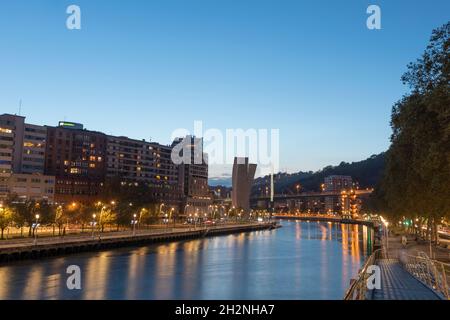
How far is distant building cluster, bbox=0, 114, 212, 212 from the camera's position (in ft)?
392

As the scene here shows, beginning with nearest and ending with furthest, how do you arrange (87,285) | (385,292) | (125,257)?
1. (385,292)
2. (87,285)
3. (125,257)

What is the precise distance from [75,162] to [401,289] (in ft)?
443

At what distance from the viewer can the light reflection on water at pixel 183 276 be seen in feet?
125

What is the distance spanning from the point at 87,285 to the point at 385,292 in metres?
28.2

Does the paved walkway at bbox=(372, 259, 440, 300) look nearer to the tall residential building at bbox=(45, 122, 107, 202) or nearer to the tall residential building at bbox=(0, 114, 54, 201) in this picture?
the tall residential building at bbox=(0, 114, 54, 201)

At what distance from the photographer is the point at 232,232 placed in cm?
13812

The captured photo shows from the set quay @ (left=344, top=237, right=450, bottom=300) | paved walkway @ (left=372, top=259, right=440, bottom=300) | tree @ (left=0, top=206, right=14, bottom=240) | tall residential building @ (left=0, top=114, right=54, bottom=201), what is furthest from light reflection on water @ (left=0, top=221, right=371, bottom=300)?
tall residential building @ (left=0, top=114, right=54, bottom=201)

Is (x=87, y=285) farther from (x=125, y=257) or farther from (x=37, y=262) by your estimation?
(x=125, y=257)

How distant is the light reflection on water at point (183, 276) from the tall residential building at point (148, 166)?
93.8 meters

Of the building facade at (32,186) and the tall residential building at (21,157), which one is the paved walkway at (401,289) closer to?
the building facade at (32,186)

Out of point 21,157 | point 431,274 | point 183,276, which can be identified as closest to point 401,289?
point 431,274

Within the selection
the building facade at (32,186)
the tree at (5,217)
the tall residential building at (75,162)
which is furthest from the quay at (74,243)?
the tall residential building at (75,162)
